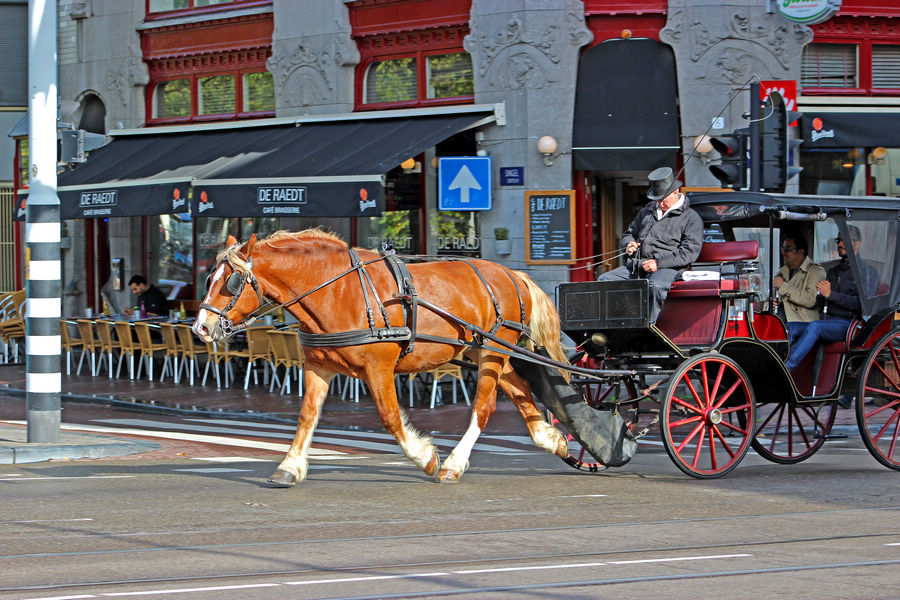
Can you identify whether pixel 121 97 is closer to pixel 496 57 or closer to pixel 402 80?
pixel 402 80

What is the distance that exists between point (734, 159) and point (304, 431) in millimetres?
6412

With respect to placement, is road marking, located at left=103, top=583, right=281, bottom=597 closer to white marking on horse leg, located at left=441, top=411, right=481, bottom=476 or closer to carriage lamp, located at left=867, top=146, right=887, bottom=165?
white marking on horse leg, located at left=441, top=411, right=481, bottom=476

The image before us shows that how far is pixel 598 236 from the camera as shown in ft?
61.2

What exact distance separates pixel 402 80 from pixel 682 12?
481 cm

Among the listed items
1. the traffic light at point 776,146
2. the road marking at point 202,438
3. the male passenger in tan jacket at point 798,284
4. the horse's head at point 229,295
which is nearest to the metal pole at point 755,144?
the traffic light at point 776,146

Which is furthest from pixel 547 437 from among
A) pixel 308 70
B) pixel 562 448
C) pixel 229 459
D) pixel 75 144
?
pixel 308 70

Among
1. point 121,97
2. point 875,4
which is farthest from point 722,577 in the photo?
point 121,97

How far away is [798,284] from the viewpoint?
10.4 m

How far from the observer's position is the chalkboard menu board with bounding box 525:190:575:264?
17.7m

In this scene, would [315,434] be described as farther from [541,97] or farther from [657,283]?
[541,97]

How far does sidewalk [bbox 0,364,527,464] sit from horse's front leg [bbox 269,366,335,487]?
2.87 meters

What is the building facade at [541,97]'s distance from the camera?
17.5m

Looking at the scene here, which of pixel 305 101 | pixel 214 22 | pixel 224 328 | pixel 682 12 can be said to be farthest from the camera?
pixel 214 22

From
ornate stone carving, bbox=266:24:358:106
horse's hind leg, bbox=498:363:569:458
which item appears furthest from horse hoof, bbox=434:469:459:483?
ornate stone carving, bbox=266:24:358:106
